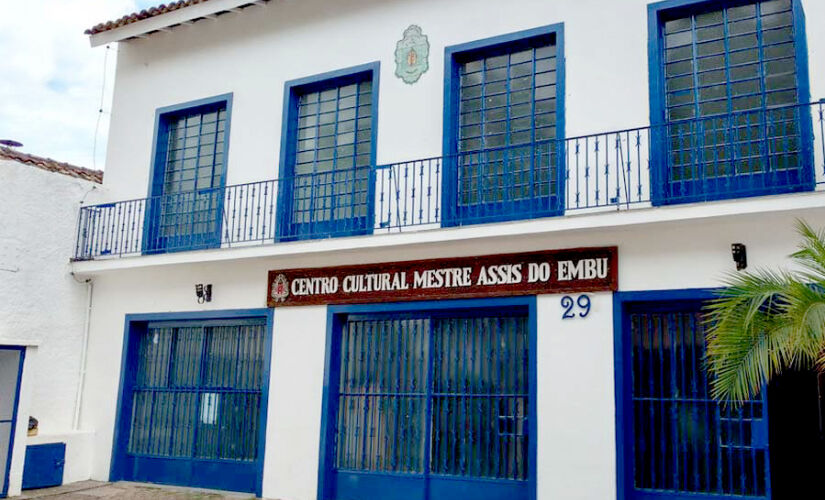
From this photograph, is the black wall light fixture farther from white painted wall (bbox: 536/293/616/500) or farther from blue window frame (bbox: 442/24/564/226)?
blue window frame (bbox: 442/24/564/226)

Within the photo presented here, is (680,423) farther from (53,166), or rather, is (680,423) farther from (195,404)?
(53,166)

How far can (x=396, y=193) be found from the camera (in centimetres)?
1048

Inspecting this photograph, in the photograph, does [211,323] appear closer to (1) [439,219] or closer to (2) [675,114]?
(1) [439,219]

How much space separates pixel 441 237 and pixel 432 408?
210cm

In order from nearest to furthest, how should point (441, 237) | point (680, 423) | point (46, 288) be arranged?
point (680, 423) → point (441, 237) → point (46, 288)

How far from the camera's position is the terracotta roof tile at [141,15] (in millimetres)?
12633

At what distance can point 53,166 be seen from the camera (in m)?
12.6

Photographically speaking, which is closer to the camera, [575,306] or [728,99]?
[728,99]

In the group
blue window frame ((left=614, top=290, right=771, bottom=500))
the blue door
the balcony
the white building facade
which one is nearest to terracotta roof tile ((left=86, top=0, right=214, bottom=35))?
the white building facade

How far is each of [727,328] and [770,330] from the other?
1.07 ft

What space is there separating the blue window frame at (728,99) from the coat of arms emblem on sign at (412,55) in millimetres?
2920

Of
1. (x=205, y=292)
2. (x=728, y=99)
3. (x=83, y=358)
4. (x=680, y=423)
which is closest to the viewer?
(x=680, y=423)

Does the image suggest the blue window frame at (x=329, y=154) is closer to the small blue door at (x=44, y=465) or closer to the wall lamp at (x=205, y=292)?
the wall lamp at (x=205, y=292)

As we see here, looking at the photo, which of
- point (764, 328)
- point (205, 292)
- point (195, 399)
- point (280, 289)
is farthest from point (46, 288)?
point (764, 328)
